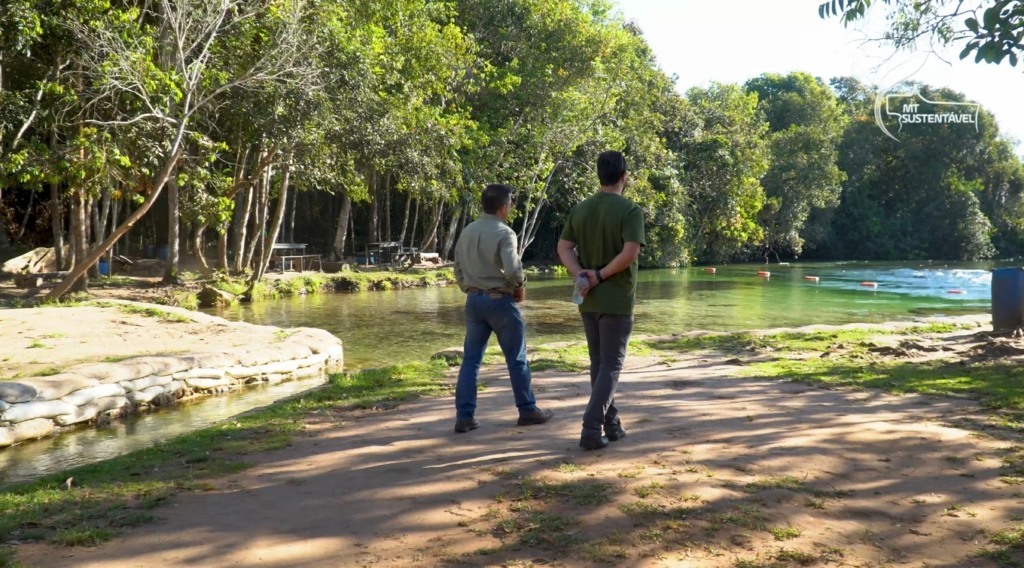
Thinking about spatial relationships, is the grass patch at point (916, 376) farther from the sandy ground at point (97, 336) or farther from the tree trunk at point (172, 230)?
the tree trunk at point (172, 230)

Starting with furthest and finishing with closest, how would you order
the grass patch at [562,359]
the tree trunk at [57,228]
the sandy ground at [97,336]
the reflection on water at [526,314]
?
the tree trunk at [57,228] < the sandy ground at [97,336] < the grass patch at [562,359] < the reflection on water at [526,314]

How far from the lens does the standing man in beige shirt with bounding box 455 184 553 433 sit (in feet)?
19.2

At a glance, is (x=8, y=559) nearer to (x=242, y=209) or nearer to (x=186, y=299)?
(x=186, y=299)

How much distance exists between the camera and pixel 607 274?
204 inches

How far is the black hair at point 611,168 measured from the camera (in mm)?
5297

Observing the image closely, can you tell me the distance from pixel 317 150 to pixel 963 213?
50777 mm

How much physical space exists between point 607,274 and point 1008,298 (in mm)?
9255

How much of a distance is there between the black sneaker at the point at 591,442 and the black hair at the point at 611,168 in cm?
158

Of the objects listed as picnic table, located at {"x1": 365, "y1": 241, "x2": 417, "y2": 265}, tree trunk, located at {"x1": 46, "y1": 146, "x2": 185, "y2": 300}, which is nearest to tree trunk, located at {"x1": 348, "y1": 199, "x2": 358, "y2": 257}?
picnic table, located at {"x1": 365, "y1": 241, "x2": 417, "y2": 265}

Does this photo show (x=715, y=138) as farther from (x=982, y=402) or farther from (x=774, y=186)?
(x=982, y=402)

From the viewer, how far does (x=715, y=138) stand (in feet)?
152

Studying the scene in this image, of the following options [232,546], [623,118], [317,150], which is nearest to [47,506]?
[232,546]

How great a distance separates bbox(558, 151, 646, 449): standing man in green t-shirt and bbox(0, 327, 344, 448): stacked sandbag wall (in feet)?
17.4

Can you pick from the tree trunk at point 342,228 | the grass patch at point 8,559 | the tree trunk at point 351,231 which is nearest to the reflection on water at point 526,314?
the grass patch at point 8,559
